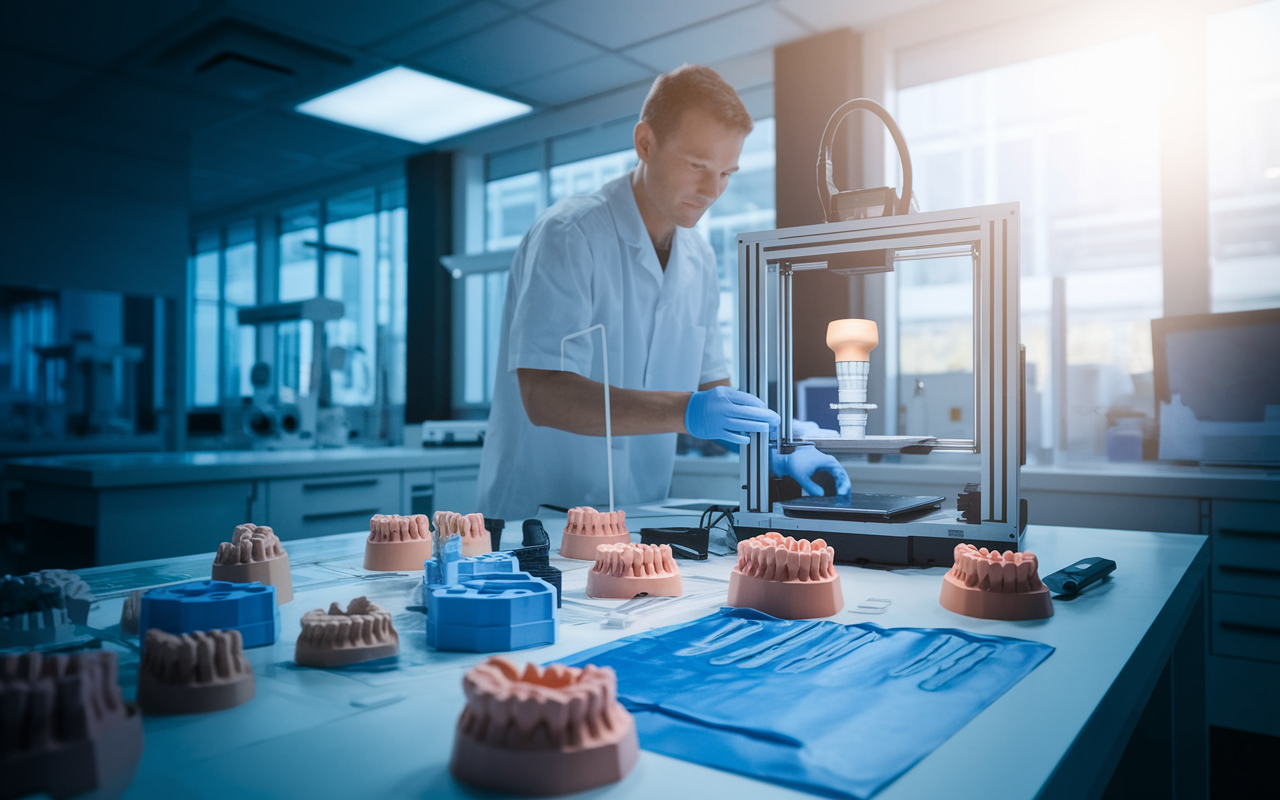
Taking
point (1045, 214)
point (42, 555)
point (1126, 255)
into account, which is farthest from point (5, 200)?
point (1126, 255)

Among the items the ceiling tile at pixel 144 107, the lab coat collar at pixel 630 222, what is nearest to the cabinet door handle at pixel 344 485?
the lab coat collar at pixel 630 222

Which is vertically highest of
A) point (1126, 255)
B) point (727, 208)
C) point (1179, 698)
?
point (727, 208)

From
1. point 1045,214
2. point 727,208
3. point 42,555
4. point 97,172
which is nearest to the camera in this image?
point 42,555

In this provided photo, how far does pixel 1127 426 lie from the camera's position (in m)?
2.79

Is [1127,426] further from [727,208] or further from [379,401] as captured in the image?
[379,401]

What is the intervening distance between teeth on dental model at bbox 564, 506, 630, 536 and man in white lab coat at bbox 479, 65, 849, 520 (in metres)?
0.29

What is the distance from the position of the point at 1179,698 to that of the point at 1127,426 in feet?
5.30

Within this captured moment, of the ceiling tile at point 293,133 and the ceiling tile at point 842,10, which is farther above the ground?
the ceiling tile at point 842,10

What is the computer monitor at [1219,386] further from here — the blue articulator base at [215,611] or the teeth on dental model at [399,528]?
the blue articulator base at [215,611]

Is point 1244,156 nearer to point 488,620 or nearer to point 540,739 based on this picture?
point 488,620

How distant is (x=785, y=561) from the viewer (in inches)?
34.1

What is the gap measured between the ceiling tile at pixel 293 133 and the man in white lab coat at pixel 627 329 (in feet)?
9.72

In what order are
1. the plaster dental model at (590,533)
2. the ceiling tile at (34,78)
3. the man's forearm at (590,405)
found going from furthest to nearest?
the ceiling tile at (34,78), the man's forearm at (590,405), the plaster dental model at (590,533)

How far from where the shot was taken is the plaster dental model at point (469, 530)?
3.63ft
